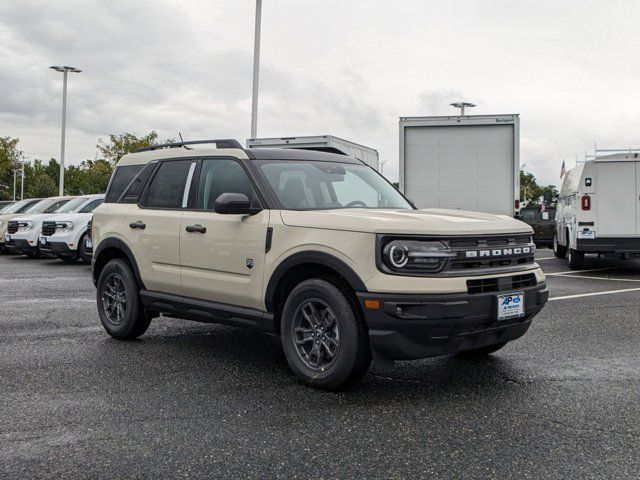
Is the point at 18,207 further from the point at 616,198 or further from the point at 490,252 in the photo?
the point at 490,252

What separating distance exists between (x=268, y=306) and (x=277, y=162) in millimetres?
1319

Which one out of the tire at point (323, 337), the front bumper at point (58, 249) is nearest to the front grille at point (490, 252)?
the tire at point (323, 337)

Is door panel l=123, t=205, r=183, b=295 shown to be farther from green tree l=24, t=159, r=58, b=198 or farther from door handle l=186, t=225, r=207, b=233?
green tree l=24, t=159, r=58, b=198

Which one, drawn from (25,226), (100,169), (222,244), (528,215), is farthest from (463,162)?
(100,169)

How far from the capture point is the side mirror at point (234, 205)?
519 centimetres

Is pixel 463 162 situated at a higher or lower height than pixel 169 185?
higher

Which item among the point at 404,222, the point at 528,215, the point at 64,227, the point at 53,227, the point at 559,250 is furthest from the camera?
the point at 528,215

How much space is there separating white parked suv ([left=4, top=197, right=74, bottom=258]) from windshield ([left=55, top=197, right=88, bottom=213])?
0.54m

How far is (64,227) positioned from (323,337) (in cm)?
1218

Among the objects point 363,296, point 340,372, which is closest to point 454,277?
point 363,296

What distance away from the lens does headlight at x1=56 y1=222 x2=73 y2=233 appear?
15.3 metres

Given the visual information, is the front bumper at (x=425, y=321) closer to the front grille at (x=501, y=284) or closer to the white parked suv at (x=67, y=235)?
the front grille at (x=501, y=284)

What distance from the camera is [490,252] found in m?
4.75

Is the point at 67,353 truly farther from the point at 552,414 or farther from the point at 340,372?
the point at 552,414
